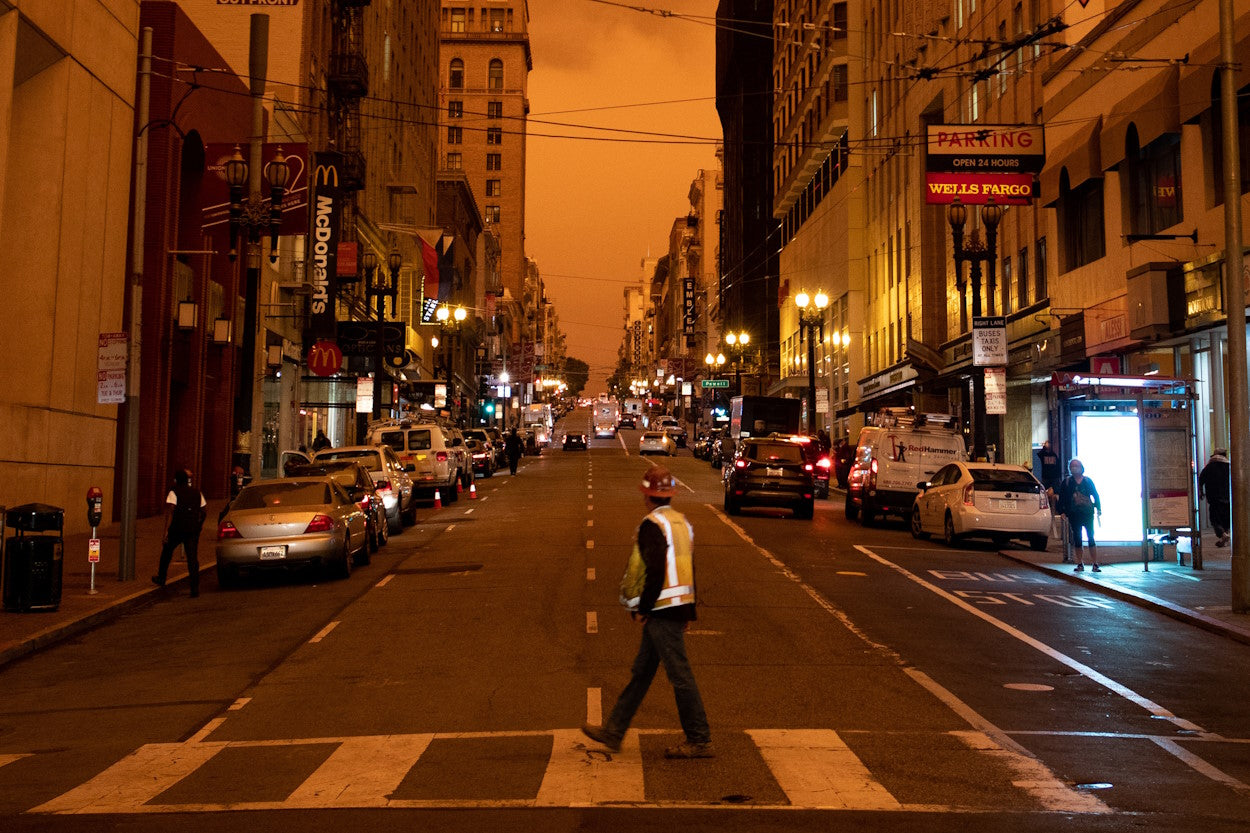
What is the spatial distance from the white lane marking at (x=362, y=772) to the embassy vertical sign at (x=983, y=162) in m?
23.5

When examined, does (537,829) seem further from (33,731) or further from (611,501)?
(611,501)

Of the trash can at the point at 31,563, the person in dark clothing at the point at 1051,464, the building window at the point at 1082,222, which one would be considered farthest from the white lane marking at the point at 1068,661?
the building window at the point at 1082,222

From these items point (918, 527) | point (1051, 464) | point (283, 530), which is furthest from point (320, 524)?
point (1051, 464)

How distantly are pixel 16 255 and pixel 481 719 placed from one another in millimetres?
17030

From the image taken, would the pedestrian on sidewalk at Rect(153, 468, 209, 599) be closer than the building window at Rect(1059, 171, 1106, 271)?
Yes

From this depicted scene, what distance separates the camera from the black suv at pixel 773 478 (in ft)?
97.2

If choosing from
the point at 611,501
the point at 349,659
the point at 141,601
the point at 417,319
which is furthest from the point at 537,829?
the point at 417,319

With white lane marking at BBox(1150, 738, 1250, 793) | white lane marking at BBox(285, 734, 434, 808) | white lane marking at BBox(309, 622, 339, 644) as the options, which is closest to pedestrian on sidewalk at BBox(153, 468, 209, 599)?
white lane marking at BBox(309, 622, 339, 644)

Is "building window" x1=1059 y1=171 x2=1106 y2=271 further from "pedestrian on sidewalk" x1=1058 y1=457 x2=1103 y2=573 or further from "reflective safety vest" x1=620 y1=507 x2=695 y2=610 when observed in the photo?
"reflective safety vest" x1=620 y1=507 x2=695 y2=610

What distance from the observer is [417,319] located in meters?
70.3

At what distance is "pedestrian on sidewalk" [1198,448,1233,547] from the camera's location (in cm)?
2208

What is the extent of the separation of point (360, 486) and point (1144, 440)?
12638 millimetres

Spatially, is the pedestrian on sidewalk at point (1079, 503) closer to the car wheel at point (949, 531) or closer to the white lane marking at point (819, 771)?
the car wheel at point (949, 531)

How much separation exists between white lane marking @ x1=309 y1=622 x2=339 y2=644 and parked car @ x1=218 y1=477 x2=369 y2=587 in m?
3.47
